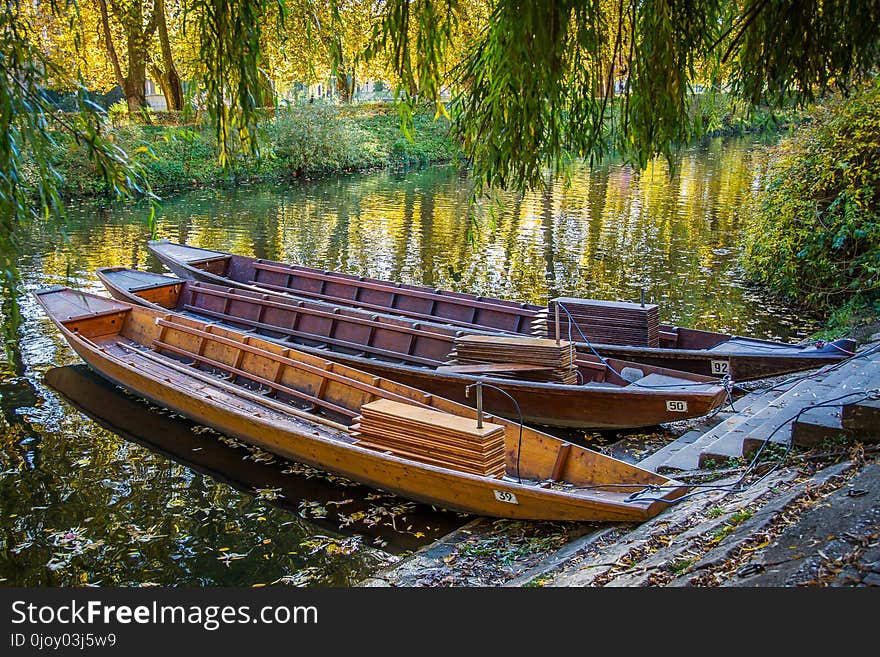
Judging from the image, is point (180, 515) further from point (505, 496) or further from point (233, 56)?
point (233, 56)

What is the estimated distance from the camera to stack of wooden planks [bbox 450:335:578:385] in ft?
29.8

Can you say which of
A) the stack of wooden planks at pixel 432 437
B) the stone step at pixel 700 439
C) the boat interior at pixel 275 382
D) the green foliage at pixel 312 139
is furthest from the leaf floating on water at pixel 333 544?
the green foliage at pixel 312 139

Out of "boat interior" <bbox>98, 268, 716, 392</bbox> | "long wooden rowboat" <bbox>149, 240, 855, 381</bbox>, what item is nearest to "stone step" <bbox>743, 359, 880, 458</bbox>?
"boat interior" <bbox>98, 268, 716, 392</bbox>

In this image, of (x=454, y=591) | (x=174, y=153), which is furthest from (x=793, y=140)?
(x=174, y=153)

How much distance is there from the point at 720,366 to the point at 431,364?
3.54 meters

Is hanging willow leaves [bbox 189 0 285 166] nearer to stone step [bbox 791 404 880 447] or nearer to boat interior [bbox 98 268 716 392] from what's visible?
stone step [bbox 791 404 880 447]

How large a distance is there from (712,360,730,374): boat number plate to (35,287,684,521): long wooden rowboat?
10.0ft

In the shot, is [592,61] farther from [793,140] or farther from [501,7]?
[793,140]

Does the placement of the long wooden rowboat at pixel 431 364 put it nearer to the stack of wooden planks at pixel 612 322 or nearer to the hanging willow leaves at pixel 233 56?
the stack of wooden planks at pixel 612 322

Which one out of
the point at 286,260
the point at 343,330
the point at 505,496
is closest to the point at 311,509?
the point at 505,496

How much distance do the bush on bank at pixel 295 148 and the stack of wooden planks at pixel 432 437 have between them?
60.3 feet

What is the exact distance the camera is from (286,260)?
18.7 m

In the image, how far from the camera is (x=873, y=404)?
572cm

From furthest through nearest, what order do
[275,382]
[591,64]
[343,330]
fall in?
[343,330], [275,382], [591,64]
